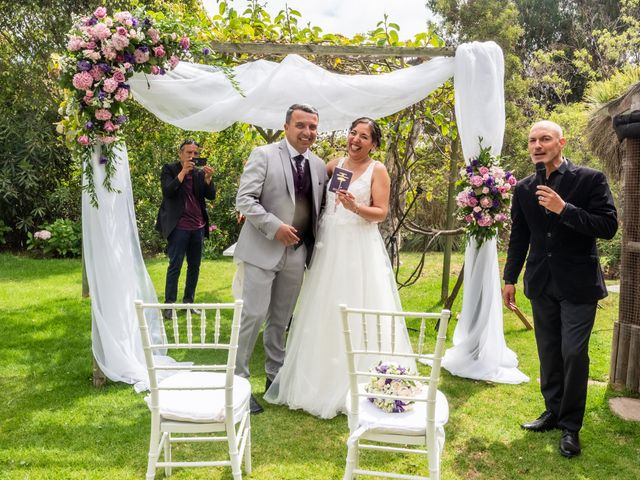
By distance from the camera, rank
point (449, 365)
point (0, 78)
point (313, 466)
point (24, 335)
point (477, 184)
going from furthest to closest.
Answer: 1. point (0, 78)
2. point (24, 335)
3. point (449, 365)
4. point (477, 184)
5. point (313, 466)

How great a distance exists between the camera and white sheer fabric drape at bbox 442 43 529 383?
15.3 ft

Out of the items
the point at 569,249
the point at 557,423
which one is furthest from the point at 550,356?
the point at 569,249

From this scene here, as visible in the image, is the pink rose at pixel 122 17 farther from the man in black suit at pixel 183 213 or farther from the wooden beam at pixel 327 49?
the man in black suit at pixel 183 213

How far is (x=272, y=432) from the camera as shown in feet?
12.2

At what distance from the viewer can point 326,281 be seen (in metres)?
4.07

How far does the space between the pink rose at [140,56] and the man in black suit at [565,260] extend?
2.63 meters

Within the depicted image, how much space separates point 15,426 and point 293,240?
2159 millimetres

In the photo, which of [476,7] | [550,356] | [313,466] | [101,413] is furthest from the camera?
[476,7]

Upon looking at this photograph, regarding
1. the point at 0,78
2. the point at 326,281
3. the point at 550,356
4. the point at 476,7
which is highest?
the point at 476,7

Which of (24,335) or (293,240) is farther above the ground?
(293,240)


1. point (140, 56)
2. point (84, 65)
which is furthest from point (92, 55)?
point (140, 56)

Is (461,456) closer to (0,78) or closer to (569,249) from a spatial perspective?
(569,249)

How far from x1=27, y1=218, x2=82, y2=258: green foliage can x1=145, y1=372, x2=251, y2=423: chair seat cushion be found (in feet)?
28.5

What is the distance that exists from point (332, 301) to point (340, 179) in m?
0.85
